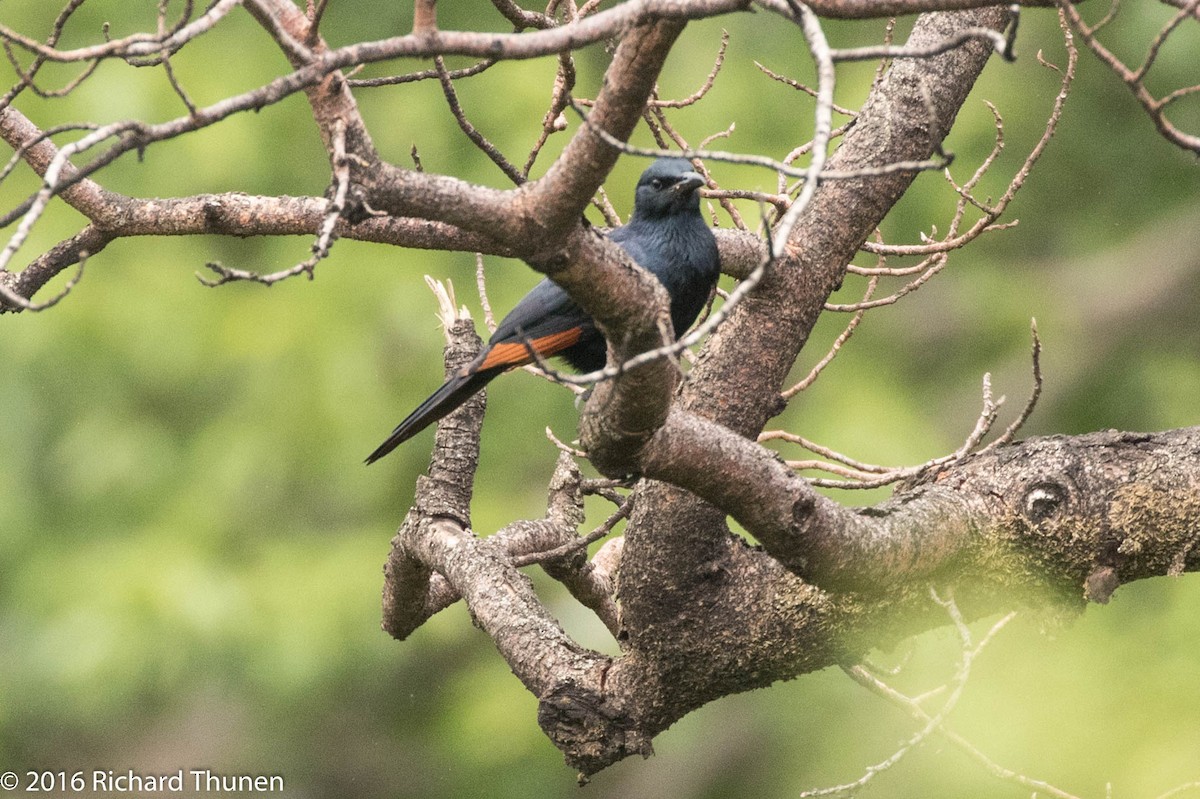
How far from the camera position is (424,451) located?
21.4 ft

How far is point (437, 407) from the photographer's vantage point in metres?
3.55

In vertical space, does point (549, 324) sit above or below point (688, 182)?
below

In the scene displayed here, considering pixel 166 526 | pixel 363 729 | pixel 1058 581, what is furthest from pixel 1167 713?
pixel 363 729

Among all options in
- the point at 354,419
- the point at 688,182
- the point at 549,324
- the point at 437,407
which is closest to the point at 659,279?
the point at 688,182

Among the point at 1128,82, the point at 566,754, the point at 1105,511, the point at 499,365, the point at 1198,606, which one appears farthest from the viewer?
the point at 1198,606

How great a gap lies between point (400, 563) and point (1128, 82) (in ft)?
8.57

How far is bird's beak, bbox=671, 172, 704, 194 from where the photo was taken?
3.63 m

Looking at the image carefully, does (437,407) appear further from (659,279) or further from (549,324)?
(659,279)

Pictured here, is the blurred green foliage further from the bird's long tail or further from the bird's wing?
the bird's long tail

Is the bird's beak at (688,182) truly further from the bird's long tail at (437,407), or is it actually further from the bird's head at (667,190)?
the bird's long tail at (437,407)

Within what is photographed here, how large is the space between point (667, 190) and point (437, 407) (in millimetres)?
903

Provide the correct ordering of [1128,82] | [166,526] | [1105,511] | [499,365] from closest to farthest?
1. [1128,82]
2. [1105,511]
3. [499,365]
4. [166,526]

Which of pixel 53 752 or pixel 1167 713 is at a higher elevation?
pixel 53 752

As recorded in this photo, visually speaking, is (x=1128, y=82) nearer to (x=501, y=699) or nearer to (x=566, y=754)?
(x=566, y=754)
